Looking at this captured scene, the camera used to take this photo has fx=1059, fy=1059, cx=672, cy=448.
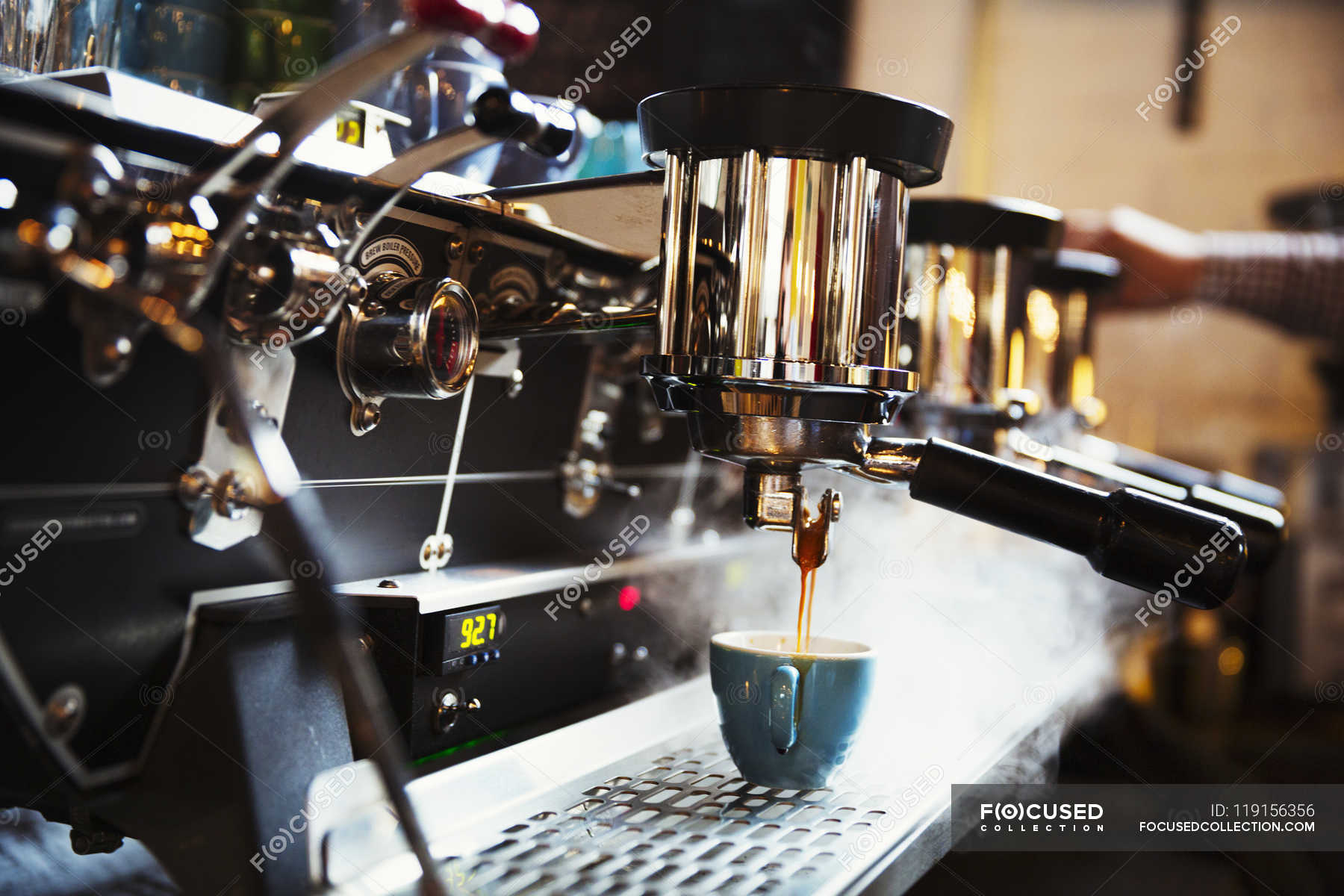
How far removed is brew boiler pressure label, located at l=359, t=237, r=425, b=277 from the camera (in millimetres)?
572

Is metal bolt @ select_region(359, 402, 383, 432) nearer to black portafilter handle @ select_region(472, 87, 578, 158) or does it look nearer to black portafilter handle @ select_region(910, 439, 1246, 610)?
black portafilter handle @ select_region(472, 87, 578, 158)

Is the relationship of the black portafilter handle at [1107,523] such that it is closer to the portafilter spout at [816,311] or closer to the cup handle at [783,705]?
the portafilter spout at [816,311]

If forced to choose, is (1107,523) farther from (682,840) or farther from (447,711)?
(447,711)

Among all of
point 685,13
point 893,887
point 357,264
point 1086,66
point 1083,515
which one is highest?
point 1086,66

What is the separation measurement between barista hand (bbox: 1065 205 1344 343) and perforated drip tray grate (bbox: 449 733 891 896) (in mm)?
1359

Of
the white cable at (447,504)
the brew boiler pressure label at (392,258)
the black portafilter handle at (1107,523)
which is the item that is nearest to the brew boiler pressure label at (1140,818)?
the black portafilter handle at (1107,523)

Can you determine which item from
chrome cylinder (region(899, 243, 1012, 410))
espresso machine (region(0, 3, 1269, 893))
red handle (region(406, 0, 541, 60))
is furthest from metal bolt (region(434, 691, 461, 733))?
chrome cylinder (region(899, 243, 1012, 410))

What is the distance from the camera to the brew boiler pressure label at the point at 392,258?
57 cm

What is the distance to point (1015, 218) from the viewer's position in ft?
3.38

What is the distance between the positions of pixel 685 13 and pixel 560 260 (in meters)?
0.73

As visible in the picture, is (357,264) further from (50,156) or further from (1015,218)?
(1015,218)

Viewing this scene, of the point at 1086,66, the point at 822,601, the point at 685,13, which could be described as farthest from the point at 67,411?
the point at 1086,66

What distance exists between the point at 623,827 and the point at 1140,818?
550mm

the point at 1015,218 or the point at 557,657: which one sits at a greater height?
the point at 1015,218
